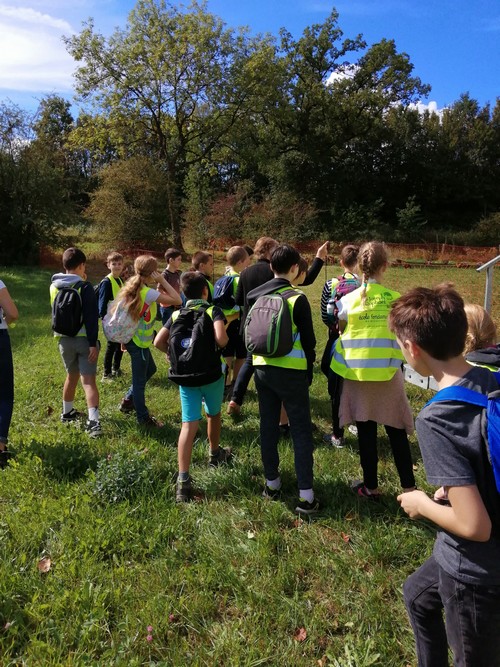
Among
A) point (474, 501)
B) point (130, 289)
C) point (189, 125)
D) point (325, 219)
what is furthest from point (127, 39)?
point (474, 501)

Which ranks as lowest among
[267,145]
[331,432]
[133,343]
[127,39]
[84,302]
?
[331,432]

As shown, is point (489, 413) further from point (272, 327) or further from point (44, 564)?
point (44, 564)

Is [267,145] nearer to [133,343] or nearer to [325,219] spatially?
[325,219]

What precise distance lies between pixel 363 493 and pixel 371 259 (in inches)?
67.7

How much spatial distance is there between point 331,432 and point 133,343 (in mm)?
2248

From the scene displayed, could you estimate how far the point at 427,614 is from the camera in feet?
5.83

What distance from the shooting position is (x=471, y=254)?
26.3m

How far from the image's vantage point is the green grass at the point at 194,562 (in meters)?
2.22

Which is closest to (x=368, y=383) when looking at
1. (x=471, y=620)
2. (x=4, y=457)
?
(x=471, y=620)

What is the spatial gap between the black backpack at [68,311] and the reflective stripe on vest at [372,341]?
105 inches

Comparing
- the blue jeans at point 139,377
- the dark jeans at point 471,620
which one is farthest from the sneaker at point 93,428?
the dark jeans at point 471,620

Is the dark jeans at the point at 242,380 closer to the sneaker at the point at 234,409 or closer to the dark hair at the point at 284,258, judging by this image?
the sneaker at the point at 234,409

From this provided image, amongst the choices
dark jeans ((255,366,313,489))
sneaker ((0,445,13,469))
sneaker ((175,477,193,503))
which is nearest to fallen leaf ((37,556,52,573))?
sneaker ((175,477,193,503))

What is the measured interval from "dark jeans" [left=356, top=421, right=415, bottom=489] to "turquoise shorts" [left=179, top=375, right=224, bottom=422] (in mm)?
1149
